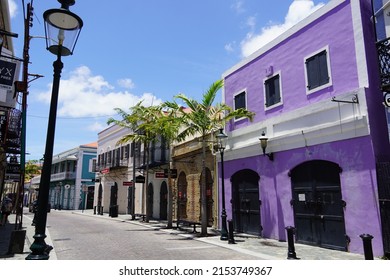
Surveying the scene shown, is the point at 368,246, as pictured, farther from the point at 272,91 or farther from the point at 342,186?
the point at 272,91

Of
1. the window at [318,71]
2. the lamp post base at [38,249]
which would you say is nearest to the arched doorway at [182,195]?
the window at [318,71]

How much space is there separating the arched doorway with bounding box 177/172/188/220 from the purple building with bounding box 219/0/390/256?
585 cm

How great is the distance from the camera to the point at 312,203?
34.8 ft

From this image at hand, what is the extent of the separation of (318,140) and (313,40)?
356 cm

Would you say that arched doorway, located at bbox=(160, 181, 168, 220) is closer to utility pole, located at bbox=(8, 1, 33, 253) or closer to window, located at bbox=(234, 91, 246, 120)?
window, located at bbox=(234, 91, 246, 120)

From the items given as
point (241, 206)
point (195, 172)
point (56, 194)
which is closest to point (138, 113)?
point (195, 172)

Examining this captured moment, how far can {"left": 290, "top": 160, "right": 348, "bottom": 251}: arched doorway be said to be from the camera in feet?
32.1

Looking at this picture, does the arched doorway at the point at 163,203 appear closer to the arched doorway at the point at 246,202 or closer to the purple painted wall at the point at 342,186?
the arched doorway at the point at 246,202

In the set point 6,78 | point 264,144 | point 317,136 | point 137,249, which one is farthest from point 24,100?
point 317,136

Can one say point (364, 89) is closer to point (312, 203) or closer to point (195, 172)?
point (312, 203)

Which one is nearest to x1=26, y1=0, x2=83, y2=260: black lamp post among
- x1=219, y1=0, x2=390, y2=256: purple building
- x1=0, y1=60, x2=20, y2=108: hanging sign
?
x1=0, y1=60, x2=20, y2=108: hanging sign

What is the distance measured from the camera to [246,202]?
1380cm

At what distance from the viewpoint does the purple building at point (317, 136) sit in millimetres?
9195

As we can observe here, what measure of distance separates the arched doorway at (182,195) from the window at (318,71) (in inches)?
429
